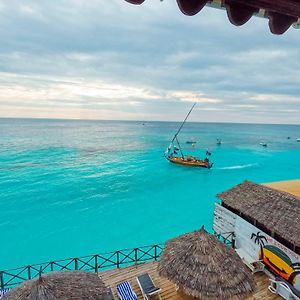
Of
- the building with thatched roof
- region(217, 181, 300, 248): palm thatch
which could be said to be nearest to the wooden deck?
the building with thatched roof

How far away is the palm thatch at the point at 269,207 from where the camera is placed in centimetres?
1050

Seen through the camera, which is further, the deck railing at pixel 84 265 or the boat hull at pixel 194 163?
the boat hull at pixel 194 163

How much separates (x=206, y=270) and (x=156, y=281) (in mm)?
3574

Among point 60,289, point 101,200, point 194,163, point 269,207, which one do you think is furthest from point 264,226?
point 194,163

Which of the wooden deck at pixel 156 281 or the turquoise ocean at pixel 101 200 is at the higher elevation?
the wooden deck at pixel 156 281

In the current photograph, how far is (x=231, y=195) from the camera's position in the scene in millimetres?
14227

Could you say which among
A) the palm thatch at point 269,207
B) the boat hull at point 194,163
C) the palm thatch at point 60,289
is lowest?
the boat hull at point 194,163

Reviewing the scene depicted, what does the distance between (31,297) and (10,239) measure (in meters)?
17.7

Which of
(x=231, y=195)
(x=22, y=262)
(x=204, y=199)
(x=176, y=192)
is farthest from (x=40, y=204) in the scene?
(x=231, y=195)

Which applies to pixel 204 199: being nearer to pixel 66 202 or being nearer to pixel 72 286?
pixel 66 202

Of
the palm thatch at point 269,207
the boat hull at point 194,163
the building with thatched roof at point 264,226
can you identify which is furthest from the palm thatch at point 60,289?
the boat hull at point 194,163

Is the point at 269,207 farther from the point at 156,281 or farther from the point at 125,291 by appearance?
the point at 125,291

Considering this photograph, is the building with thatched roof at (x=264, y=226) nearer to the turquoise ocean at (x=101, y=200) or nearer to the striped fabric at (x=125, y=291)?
the striped fabric at (x=125, y=291)

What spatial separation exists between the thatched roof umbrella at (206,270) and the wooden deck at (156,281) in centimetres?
186
